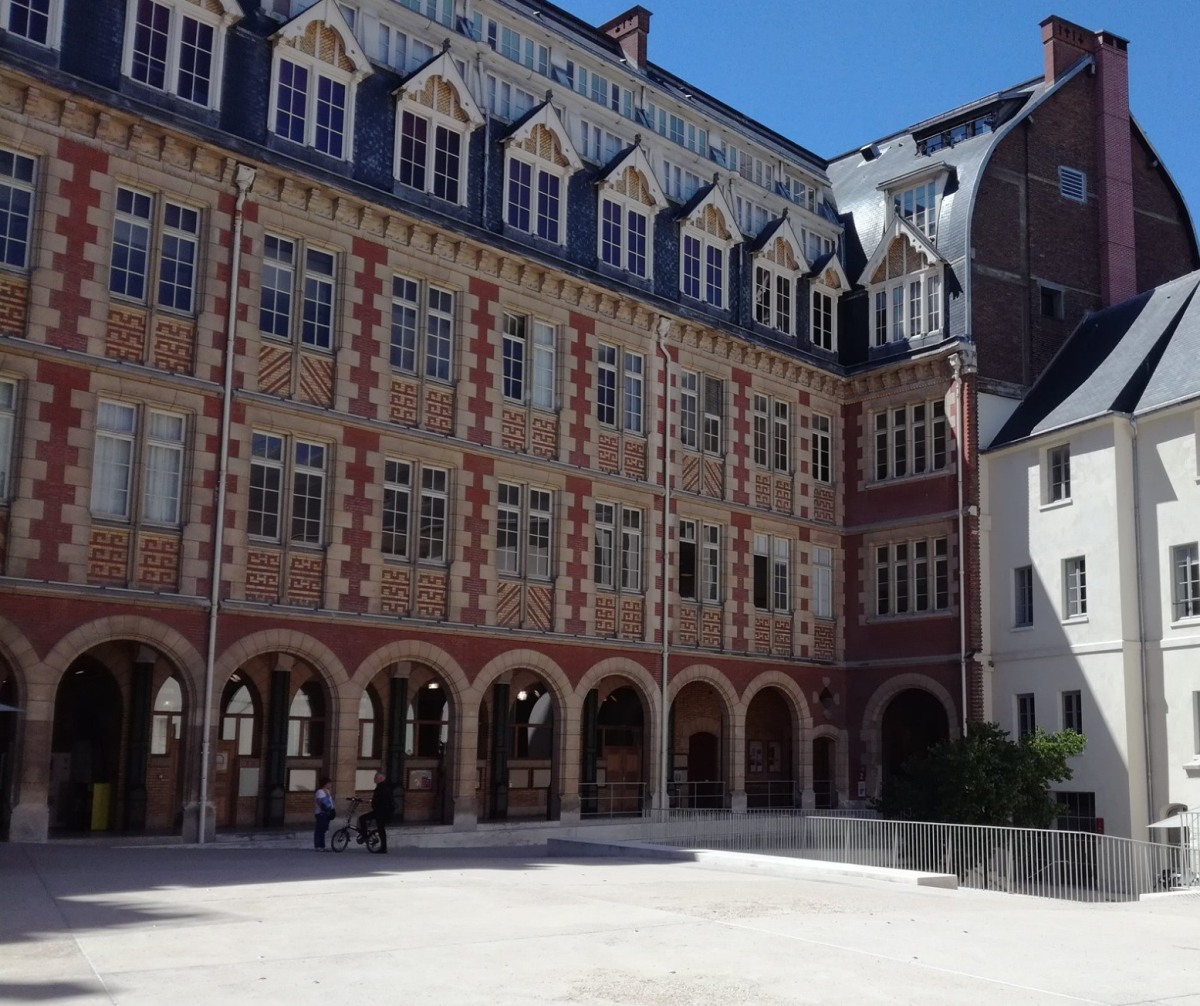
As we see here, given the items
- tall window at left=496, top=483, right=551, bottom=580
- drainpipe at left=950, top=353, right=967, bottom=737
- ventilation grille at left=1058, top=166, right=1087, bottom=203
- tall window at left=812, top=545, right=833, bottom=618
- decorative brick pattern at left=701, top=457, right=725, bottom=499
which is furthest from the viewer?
ventilation grille at left=1058, top=166, right=1087, bottom=203

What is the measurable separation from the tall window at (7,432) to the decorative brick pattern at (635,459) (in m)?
13.7

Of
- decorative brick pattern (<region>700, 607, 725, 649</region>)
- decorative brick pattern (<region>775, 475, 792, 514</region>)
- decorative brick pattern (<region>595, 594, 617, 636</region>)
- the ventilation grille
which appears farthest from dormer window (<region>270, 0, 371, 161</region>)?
the ventilation grille

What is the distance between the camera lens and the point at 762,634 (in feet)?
112

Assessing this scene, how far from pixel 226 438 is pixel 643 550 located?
35.6 feet

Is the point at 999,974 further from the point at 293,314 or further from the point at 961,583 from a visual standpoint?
the point at 961,583

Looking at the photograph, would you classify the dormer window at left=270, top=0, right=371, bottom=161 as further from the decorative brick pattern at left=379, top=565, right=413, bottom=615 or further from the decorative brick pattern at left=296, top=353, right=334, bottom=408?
the decorative brick pattern at left=379, top=565, right=413, bottom=615

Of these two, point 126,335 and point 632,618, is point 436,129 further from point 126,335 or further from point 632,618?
point 632,618

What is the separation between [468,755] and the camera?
88.8 ft

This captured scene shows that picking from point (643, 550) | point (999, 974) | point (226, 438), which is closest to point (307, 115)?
point (226, 438)

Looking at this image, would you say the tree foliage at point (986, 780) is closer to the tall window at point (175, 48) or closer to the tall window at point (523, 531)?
the tall window at point (523, 531)

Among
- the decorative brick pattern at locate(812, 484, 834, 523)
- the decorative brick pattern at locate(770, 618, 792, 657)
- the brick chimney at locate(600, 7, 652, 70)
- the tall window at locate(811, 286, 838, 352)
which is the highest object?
the brick chimney at locate(600, 7, 652, 70)

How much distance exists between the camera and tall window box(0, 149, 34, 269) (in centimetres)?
2189

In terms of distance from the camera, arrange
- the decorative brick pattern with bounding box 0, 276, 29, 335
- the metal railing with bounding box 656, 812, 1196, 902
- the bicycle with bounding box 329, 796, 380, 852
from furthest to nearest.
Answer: the metal railing with bounding box 656, 812, 1196, 902
the bicycle with bounding box 329, 796, 380, 852
the decorative brick pattern with bounding box 0, 276, 29, 335

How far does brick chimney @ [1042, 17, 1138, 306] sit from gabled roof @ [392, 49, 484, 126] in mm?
17065
